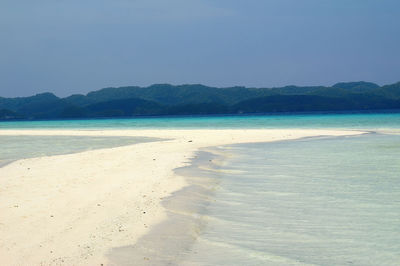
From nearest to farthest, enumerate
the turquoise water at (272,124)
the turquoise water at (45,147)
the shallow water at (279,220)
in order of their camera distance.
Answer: the shallow water at (279,220) → the turquoise water at (45,147) → the turquoise water at (272,124)

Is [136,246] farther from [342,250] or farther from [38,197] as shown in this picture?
[38,197]

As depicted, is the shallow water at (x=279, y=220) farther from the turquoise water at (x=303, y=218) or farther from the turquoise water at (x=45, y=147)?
the turquoise water at (x=45, y=147)

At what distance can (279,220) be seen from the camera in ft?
24.0

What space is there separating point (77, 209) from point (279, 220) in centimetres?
353

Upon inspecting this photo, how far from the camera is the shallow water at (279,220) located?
5.48 metres

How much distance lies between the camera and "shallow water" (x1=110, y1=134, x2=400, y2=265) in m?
5.48

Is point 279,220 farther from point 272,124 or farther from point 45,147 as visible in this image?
point 272,124

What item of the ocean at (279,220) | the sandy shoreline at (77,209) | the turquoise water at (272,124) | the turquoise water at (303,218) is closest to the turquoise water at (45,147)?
the sandy shoreline at (77,209)

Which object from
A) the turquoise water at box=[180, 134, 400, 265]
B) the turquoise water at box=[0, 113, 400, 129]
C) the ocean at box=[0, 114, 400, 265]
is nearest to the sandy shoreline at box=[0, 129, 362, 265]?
the ocean at box=[0, 114, 400, 265]

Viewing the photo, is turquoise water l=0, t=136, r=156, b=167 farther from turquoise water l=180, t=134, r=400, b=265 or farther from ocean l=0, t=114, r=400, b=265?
turquoise water l=180, t=134, r=400, b=265

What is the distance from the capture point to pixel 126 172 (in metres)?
12.8

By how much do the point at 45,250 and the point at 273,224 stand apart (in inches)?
137

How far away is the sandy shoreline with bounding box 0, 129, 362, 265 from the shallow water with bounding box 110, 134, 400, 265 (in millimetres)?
381

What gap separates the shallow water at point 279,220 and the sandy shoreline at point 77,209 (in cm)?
38
